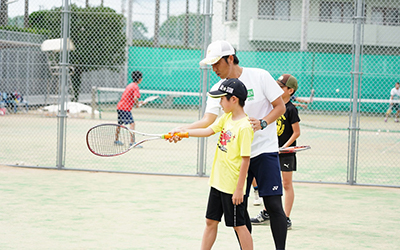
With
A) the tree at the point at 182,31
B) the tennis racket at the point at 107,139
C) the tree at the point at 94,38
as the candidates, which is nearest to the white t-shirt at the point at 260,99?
the tennis racket at the point at 107,139

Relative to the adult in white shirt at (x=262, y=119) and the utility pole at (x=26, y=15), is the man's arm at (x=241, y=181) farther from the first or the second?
the utility pole at (x=26, y=15)

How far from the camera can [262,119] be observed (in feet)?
13.6

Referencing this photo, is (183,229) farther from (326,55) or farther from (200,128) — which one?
(326,55)

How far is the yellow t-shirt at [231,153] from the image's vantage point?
12.6 feet

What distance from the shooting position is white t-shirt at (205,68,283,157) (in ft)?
13.8

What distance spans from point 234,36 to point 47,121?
A: 43.7 feet

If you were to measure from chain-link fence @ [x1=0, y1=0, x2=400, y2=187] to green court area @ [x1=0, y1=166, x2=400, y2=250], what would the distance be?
0.78m

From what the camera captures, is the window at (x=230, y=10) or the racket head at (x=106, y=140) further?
the window at (x=230, y=10)

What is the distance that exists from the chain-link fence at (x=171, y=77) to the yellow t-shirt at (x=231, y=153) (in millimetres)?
4221

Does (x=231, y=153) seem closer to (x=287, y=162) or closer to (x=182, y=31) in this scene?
(x=287, y=162)

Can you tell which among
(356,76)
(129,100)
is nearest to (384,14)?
(129,100)

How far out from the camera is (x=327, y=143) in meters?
14.0

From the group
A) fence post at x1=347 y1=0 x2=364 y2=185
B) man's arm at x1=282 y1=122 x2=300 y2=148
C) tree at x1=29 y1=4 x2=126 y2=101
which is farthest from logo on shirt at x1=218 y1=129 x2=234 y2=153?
tree at x1=29 y1=4 x2=126 y2=101

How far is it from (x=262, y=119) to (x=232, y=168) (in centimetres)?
48
